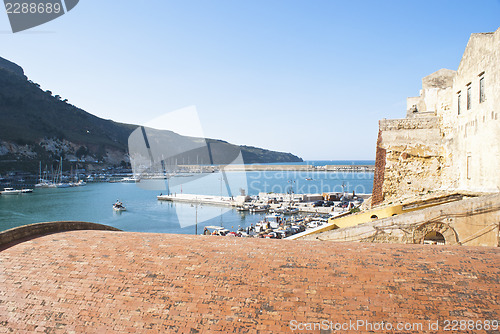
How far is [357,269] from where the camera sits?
18.0ft

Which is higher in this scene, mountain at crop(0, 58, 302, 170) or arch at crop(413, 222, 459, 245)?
mountain at crop(0, 58, 302, 170)

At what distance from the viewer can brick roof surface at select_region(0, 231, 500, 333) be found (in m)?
4.64

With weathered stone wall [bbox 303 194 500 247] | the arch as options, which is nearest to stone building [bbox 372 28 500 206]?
weathered stone wall [bbox 303 194 500 247]

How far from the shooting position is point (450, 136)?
13.4 meters

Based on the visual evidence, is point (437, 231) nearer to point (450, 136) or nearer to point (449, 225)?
point (449, 225)

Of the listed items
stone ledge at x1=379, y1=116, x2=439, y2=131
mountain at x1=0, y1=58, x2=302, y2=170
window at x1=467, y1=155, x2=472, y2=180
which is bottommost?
window at x1=467, y1=155, x2=472, y2=180

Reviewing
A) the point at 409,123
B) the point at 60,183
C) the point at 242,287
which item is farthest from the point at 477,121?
the point at 60,183

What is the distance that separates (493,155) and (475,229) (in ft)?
8.52

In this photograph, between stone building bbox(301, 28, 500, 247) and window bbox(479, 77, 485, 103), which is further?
window bbox(479, 77, 485, 103)

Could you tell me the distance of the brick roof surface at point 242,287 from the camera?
15.2 ft

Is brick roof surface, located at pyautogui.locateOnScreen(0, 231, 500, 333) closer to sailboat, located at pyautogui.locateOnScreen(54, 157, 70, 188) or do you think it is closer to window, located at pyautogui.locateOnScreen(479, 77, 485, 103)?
window, located at pyautogui.locateOnScreen(479, 77, 485, 103)

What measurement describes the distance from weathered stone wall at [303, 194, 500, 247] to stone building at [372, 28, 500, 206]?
1548mm

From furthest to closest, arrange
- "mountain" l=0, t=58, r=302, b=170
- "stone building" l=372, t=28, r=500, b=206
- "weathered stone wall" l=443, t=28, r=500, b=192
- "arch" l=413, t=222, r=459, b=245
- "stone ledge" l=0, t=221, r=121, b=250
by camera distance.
A: "mountain" l=0, t=58, r=302, b=170 → "stone building" l=372, t=28, r=500, b=206 → "weathered stone wall" l=443, t=28, r=500, b=192 → "arch" l=413, t=222, r=459, b=245 → "stone ledge" l=0, t=221, r=121, b=250

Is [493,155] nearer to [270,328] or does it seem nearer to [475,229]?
[475,229]
